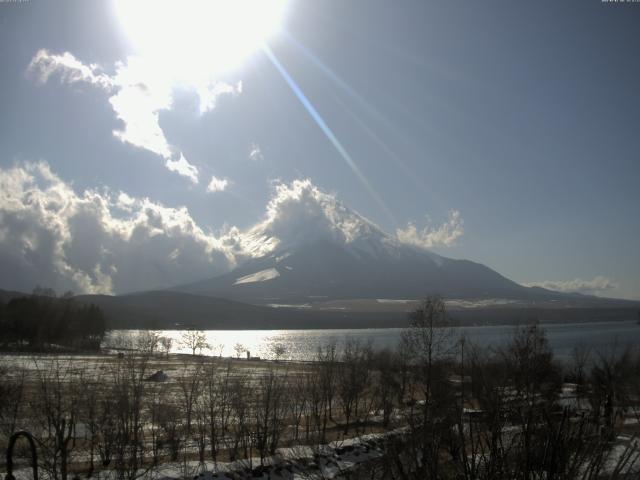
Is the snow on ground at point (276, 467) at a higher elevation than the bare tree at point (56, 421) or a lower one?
lower

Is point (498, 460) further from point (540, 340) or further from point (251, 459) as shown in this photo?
point (540, 340)

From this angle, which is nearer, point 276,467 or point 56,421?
point 56,421

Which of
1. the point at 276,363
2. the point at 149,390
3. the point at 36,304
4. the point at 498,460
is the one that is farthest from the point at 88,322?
the point at 498,460

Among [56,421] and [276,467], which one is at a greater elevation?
[56,421]

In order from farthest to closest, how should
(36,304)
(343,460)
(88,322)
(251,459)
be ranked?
(88,322), (36,304), (343,460), (251,459)

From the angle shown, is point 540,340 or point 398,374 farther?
point 398,374

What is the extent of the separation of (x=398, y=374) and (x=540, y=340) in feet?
59.3

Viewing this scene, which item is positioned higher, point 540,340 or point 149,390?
point 540,340

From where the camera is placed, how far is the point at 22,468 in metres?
19.7

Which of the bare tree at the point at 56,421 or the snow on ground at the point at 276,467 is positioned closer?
the bare tree at the point at 56,421

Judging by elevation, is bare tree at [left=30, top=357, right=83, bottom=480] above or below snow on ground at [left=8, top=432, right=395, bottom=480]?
above

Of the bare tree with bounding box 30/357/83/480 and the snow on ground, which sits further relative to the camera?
the snow on ground

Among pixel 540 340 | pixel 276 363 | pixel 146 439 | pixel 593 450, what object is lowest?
pixel 276 363

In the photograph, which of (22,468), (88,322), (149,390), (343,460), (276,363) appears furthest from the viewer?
(88,322)
